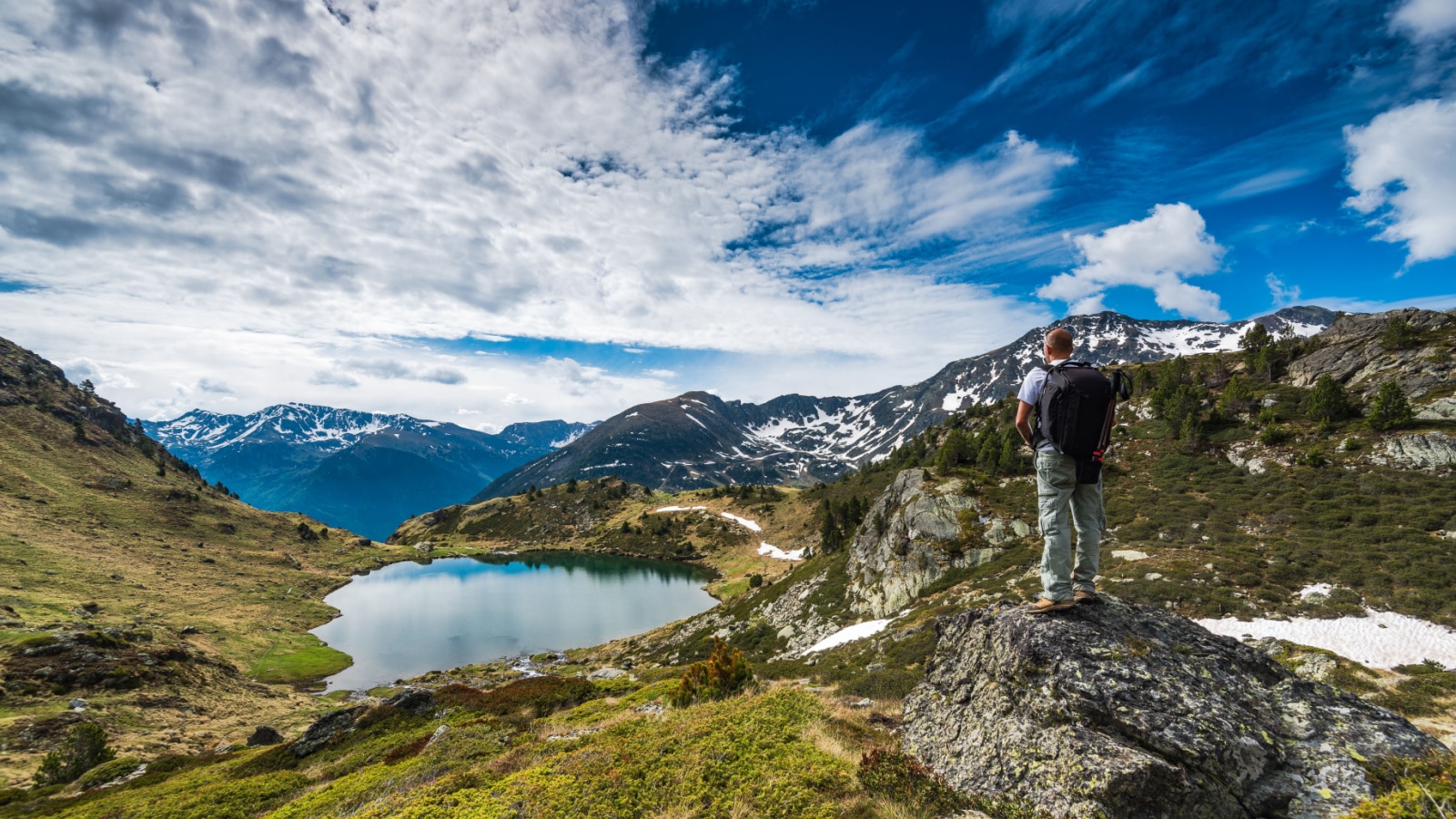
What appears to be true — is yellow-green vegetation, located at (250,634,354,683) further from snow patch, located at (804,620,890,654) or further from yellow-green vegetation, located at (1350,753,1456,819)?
yellow-green vegetation, located at (1350,753,1456,819)

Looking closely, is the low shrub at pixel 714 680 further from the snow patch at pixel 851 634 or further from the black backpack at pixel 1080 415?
the snow patch at pixel 851 634

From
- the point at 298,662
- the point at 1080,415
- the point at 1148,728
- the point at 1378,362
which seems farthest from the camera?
the point at 298,662

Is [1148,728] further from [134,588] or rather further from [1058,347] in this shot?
[134,588]

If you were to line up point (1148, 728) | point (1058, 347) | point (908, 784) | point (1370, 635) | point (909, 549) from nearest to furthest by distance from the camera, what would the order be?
1. point (1148, 728)
2. point (908, 784)
3. point (1058, 347)
4. point (1370, 635)
5. point (909, 549)

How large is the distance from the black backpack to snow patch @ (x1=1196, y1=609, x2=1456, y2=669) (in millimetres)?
17241

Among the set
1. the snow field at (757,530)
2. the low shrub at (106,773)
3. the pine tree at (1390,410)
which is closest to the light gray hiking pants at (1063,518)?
the low shrub at (106,773)

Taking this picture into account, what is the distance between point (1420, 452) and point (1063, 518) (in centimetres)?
4737

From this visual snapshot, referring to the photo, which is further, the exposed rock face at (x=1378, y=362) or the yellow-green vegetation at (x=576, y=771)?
the exposed rock face at (x=1378, y=362)

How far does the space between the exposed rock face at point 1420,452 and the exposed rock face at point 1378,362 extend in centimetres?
970

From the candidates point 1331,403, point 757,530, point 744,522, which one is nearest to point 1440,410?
point 1331,403

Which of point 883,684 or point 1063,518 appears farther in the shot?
point 883,684

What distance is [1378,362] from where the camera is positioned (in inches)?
1865

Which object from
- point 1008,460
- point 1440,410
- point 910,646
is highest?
point 1440,410

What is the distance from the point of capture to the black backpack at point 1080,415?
25.8 feet
